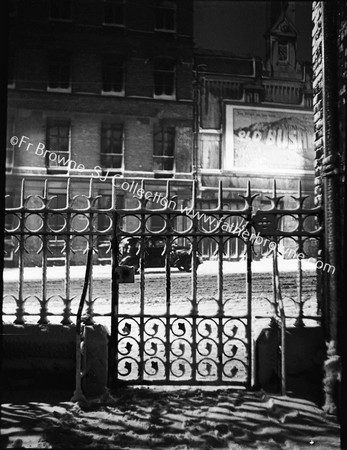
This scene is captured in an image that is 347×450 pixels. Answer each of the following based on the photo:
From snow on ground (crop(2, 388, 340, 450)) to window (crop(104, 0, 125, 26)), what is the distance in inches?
769

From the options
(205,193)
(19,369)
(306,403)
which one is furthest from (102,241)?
(306,403)

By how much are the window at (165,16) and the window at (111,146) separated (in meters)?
5.72

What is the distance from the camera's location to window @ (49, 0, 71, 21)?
18.3 meters

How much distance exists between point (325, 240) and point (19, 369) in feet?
11.7

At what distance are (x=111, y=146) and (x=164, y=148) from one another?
280 cm

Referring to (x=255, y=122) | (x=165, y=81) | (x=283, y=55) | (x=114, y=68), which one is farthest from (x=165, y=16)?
(x=255, y=122)

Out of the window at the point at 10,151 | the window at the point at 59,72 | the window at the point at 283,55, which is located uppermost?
the window at the point at 283,55

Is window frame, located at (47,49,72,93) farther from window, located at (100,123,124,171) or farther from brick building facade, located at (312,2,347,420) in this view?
brick building facade, located at (312,2,347,420)

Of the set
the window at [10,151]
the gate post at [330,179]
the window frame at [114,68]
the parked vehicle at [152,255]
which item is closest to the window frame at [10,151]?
the window at [10,151]

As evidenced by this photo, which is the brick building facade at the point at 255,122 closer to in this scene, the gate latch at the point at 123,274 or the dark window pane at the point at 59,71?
the dark window pane at the point at 59,71

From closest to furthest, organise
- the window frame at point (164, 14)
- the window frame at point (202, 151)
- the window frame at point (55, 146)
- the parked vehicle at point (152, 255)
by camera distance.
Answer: the parked vehicle at point (152, 255)
the window frame at point (55, 146)
the window frame at point (164, 14)
the window frame at point (202, 151)

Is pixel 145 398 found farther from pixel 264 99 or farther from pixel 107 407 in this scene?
pixel 264 99

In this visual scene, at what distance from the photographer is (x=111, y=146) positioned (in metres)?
18.7

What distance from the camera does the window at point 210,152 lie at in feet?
65.8
